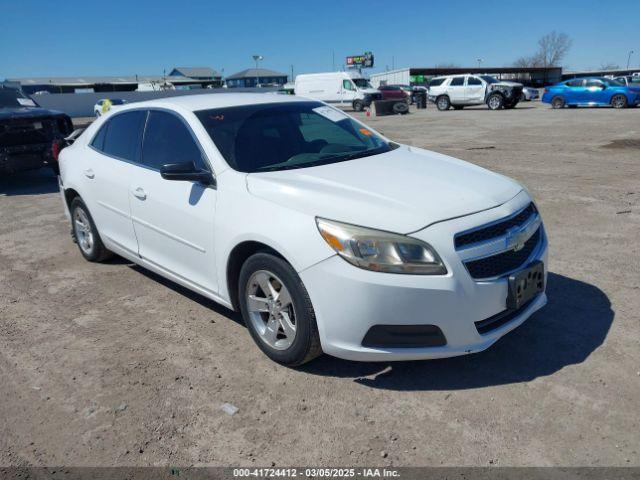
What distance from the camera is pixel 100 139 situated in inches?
191

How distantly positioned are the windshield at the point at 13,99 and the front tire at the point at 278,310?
10.2 m

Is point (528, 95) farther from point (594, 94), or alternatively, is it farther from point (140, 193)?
point (140, 193)

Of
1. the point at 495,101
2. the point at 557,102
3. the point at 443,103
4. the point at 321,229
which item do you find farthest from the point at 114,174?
the point at 443,103

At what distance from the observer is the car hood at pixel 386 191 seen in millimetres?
2844

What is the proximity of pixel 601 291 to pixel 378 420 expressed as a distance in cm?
241

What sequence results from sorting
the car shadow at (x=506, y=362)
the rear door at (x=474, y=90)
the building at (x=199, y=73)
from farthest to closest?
the building at (x=199, y=73), the rear door at (x=474, y=90), the car shadow at (x=506, y=362)

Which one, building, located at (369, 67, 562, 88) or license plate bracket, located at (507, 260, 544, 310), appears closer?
license plate bracket, located at (507, 260, 544, 310)

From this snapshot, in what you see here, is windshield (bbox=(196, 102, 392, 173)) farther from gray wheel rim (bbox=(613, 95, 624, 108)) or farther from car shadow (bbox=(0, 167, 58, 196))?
gray wheel rim (bbox=(613, 95, 624, 108))

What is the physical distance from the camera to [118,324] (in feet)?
13.1

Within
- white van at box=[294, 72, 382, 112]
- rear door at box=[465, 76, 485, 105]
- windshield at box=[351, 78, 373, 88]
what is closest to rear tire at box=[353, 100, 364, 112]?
white van at box=[294, 72, 382, 112]

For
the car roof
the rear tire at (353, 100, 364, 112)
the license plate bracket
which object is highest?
the car roof

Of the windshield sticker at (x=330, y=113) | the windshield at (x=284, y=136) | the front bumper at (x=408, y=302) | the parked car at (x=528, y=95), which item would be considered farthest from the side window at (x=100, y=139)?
the parked car at (x=528, y=95)

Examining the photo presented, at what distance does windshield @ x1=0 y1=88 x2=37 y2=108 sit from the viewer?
11.1 meters

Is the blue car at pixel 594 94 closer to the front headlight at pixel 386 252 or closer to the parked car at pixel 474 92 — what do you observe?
the parked car at pixel 474 92
